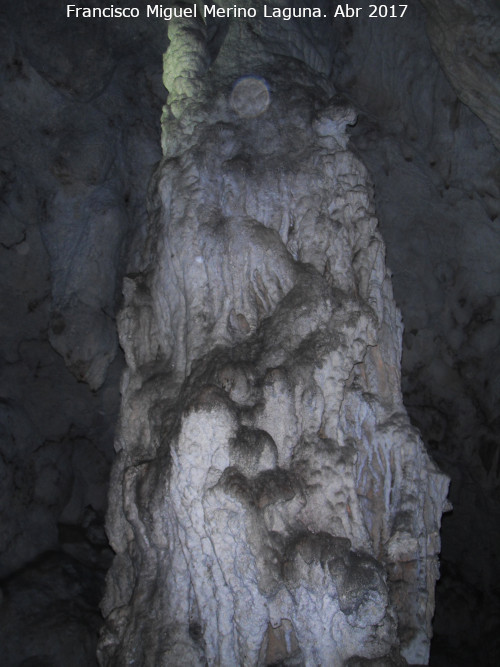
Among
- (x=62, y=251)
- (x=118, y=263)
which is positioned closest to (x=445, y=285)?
(x=118, y=263)

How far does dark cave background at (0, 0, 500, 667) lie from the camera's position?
5160mm

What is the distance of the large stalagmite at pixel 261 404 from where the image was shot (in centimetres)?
312

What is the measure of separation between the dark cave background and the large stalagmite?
117 centimetres

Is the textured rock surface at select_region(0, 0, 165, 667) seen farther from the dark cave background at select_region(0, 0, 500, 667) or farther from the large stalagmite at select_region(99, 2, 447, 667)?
the large stalagmite at select_region(99, 2, 447, 667)

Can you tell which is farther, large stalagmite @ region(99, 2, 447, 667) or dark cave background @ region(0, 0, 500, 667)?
dark cave background @ region(0, 0, 500, 667)

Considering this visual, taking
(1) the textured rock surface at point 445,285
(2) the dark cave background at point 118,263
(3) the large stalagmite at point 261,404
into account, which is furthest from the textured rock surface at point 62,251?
(1) the textured rock surface at point 445,285

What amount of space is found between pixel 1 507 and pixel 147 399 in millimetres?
1978

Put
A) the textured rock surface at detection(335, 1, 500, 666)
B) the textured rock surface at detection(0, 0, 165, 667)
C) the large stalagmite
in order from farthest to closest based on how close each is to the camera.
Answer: the textured rock surface at detection(335, 1, 500, 666), the textured rock surface at detection(0, 0, 165, 667), the large stalagmite

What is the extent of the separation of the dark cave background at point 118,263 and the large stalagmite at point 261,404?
1.17 meters

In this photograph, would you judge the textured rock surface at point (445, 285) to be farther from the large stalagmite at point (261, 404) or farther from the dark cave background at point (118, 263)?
the large stalagmite at point (261, 404)

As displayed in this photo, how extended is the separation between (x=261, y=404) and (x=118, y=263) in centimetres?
257

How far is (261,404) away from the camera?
332 cm

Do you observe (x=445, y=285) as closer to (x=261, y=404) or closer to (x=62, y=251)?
(x=261, y=404)

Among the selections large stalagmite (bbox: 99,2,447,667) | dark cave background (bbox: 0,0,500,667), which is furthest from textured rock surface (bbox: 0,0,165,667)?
large stalagmite (bbox: 99,2,447,667)
